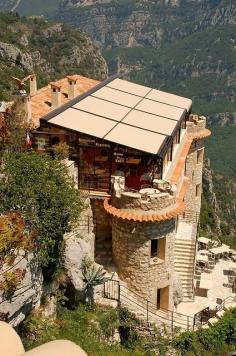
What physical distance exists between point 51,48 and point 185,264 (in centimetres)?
10400

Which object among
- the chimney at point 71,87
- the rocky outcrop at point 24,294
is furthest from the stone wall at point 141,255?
the chimney at point 71,87

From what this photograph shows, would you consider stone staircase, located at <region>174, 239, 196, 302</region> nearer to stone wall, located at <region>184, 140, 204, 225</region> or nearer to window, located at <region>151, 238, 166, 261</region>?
window, located at <region>151, 238, 166, 261</region>

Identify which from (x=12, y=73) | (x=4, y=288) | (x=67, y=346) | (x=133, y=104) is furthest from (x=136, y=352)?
(x=12, y=73)

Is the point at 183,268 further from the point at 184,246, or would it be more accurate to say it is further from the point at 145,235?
the point at 145,235

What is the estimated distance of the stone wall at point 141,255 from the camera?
68.4 ft

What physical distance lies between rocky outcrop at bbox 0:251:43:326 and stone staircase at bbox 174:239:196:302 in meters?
10.7

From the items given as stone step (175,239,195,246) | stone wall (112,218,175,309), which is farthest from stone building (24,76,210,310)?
stone step (175,239,195,246)

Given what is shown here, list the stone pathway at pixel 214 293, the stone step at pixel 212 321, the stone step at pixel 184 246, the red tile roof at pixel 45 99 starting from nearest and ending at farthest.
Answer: the stone step at pixel 212 321, the stone pathway at pixel 214 293, the red tile roof at pixel 45 99, the stone step at pixel 184 246

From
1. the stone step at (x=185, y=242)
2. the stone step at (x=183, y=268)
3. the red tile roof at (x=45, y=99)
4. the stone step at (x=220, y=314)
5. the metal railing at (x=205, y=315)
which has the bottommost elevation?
the stone step at (x=220, y=314)

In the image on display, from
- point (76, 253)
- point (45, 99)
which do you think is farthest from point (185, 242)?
point (45, 99)

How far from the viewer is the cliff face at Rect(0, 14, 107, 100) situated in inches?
4114

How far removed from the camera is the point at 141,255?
2102 centimetres

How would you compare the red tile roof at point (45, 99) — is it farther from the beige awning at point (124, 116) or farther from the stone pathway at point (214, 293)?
the stone pathway at point (214, 293)

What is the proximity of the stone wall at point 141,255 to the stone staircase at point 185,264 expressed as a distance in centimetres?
468
